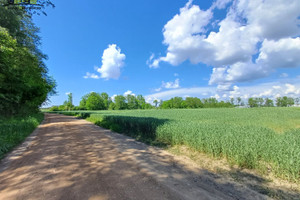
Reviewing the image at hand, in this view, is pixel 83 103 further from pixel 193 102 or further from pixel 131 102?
pixel 193 102

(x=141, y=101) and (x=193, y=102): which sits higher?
(x=141, y=101)

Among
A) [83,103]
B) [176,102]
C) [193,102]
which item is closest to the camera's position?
[83,103]

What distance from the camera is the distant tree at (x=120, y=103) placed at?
10119cm

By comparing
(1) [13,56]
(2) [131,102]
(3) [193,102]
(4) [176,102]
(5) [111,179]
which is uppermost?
(2) [131,102]

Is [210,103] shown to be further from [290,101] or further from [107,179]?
[107,179]

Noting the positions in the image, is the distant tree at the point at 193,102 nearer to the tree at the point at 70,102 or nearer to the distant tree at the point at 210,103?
the distant tree at the point at 210,103

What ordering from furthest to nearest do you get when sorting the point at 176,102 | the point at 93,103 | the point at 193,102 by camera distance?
the point at 193,102
the point at 176,102
the point at 93,103

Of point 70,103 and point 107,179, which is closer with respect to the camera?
point 107,179

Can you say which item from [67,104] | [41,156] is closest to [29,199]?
[41,156]

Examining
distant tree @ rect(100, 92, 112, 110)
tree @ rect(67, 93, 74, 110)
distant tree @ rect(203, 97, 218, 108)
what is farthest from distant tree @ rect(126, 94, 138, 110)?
distant tree @ rect(203, 97, 218, 108)

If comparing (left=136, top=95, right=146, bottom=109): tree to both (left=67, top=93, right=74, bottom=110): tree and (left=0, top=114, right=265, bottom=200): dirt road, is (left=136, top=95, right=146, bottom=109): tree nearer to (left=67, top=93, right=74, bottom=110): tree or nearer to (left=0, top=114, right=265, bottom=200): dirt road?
(left=67, top=93, right=74, bottom=110): tree

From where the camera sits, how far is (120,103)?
4040 inches

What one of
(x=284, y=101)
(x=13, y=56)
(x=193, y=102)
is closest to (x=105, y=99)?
(x=193, y=102)

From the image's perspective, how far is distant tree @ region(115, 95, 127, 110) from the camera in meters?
101
